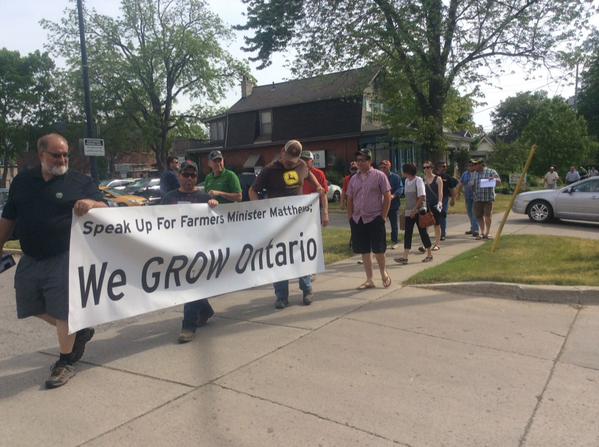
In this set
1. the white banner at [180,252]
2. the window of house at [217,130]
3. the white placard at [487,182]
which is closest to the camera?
the white banner at [180,252]

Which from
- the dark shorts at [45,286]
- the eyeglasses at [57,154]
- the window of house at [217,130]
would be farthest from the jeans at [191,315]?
the window of house at [217,130]

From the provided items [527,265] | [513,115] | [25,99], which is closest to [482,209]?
[527,265]

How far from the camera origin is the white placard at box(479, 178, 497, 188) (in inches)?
401

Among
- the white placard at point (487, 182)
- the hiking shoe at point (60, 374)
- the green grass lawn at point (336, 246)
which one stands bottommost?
the hiking shoe at point (60, 374)

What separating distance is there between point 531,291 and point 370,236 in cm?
202

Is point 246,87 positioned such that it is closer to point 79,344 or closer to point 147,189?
point 147,189

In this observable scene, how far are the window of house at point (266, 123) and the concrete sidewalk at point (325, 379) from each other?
2978cm

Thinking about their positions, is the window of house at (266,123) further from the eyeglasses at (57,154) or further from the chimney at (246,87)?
→ the eyeglasses at (57,154)

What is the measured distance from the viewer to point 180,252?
15.6 ft

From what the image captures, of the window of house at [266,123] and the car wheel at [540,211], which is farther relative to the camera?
the window of house at [266,123]

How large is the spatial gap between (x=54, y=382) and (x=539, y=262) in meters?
6.63

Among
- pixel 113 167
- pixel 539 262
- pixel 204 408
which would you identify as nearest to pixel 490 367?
pixel 204 408

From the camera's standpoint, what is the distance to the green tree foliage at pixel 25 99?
4444 cm

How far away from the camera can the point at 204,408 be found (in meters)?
3.41
